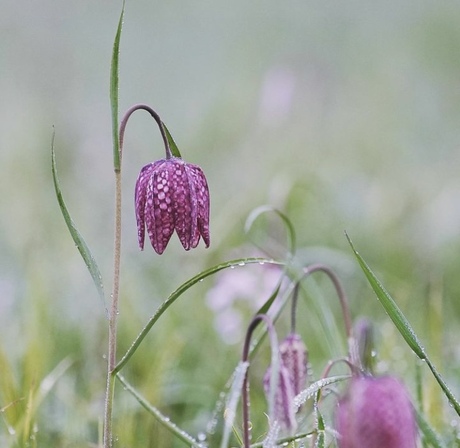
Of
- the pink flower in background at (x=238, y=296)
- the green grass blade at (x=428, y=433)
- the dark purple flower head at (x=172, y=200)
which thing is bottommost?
the pink flower in background at (x=238, y=296)

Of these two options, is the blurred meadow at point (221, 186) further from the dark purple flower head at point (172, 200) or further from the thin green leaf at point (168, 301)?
the dark purple flower head at point (172, 200)

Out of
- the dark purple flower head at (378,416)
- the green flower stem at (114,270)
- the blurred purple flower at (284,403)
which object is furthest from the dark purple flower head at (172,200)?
the dark purple flower head at (378,416)

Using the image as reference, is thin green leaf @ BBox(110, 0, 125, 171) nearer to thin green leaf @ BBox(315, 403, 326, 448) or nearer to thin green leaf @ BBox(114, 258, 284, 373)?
thin green leaf @ BBox(114, 258, 284, 373)

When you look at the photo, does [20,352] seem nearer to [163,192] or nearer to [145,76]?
[163,192]

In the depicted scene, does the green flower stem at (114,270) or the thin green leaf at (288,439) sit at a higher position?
Answer: the green flower stem at (114,270)

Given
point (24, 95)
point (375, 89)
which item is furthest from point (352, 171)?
point (24, 95)

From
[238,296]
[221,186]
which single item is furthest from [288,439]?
[221,186]
